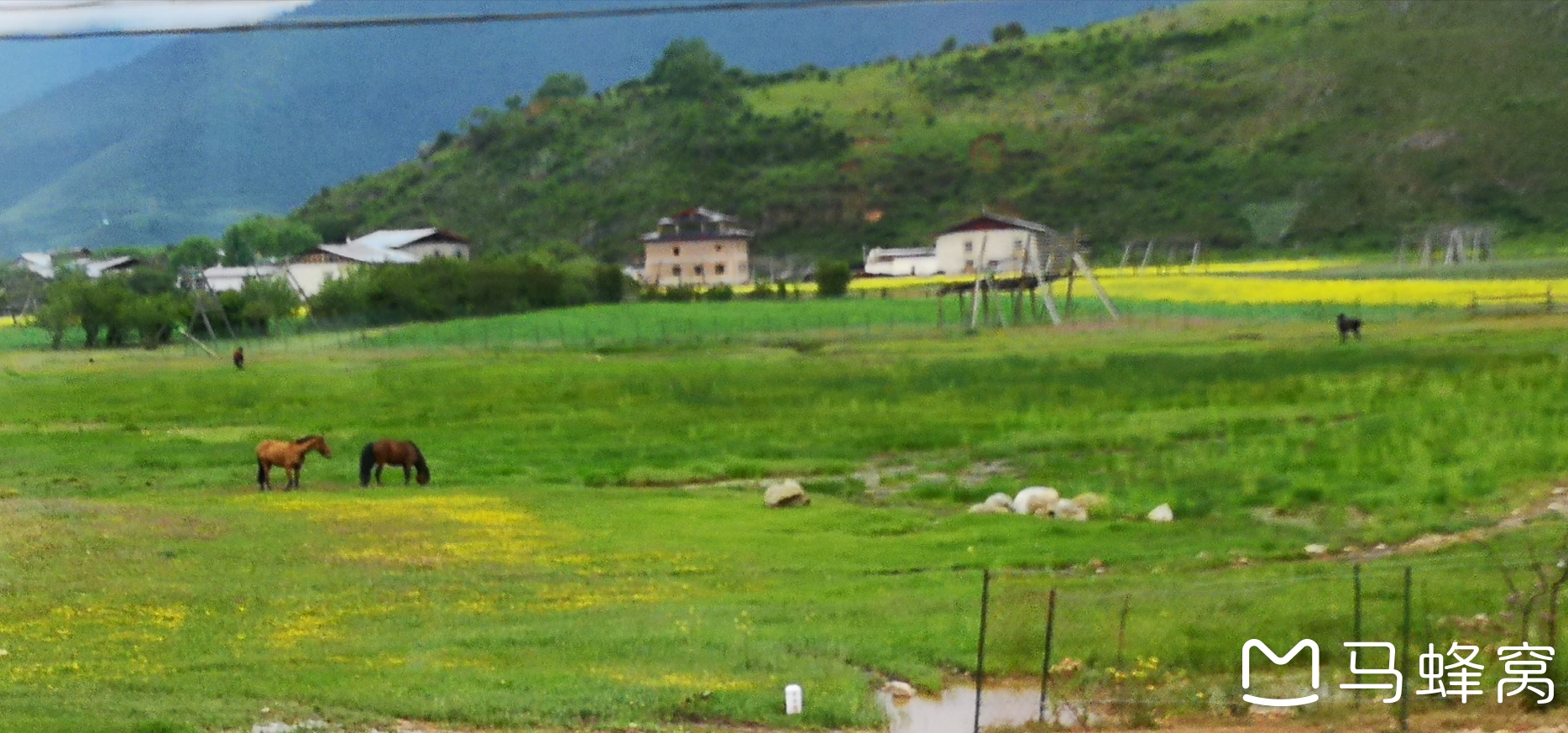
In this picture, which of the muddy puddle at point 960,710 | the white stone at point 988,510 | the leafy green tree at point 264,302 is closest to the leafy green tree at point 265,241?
the leafy green tree at point 264,302

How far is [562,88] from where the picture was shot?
152 metres

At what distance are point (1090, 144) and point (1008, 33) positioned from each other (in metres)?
40.7

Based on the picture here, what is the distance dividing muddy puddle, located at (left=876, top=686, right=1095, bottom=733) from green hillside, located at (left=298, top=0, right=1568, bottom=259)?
92.7 meters

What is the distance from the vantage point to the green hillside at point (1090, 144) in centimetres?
10950

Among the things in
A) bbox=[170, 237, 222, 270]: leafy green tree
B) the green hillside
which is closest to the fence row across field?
bbox=[170, 237, 222, 270]: leafy green tree

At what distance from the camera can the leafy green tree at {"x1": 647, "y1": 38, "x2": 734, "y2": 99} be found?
144000mm

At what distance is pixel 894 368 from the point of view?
189ft

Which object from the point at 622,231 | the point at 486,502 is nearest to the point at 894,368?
the point at 486,502

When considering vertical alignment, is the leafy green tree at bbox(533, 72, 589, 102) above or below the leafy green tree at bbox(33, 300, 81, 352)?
above

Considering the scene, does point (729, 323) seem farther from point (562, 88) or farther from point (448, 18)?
point (562, 88)

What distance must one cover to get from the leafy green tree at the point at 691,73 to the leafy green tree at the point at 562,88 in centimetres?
290

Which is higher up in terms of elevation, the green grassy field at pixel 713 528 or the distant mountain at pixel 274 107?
the distant mountain at pixel 274 107

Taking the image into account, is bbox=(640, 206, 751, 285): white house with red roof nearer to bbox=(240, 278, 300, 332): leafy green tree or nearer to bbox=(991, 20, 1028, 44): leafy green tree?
bbox=(240, 278, 300, 332): leafy green tree

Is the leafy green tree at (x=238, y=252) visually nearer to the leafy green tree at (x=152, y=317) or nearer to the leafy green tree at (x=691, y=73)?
the leafy green tree at (x=152, y=317)
